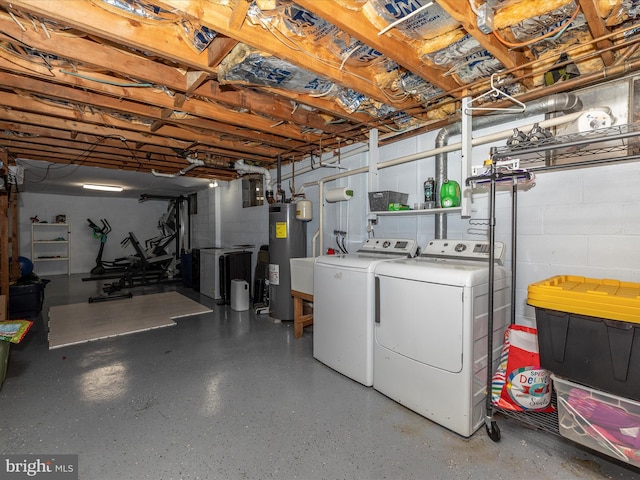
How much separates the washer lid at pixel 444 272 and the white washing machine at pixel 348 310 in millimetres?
175

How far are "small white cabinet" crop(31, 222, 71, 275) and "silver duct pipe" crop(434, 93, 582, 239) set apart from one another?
8924mm

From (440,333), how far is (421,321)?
14cm

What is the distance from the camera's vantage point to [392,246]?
2928 mm

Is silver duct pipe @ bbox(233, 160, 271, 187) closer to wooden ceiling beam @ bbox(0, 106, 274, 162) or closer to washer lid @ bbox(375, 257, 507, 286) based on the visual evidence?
wooden ceiling beam @ bbox(0, 106, 274, 162)

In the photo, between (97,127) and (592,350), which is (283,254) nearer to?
(97,127)

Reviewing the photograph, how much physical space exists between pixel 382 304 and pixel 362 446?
0.88m

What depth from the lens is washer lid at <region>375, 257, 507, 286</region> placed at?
1.79 m

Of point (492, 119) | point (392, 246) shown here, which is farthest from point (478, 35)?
point (392, 246)

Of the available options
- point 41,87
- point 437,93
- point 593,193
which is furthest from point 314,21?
point 41,87

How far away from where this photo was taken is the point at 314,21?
65.6 inches

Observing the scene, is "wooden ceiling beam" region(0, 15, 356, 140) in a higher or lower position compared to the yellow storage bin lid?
higher

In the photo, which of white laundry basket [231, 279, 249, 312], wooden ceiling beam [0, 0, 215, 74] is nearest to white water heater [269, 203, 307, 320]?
white laundry basket [231, 279, 249, 312]

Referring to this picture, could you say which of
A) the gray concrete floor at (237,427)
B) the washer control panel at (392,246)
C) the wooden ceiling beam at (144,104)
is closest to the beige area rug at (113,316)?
the gray concrete floor at (237,427)

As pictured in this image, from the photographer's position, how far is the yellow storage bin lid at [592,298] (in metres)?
1.31
